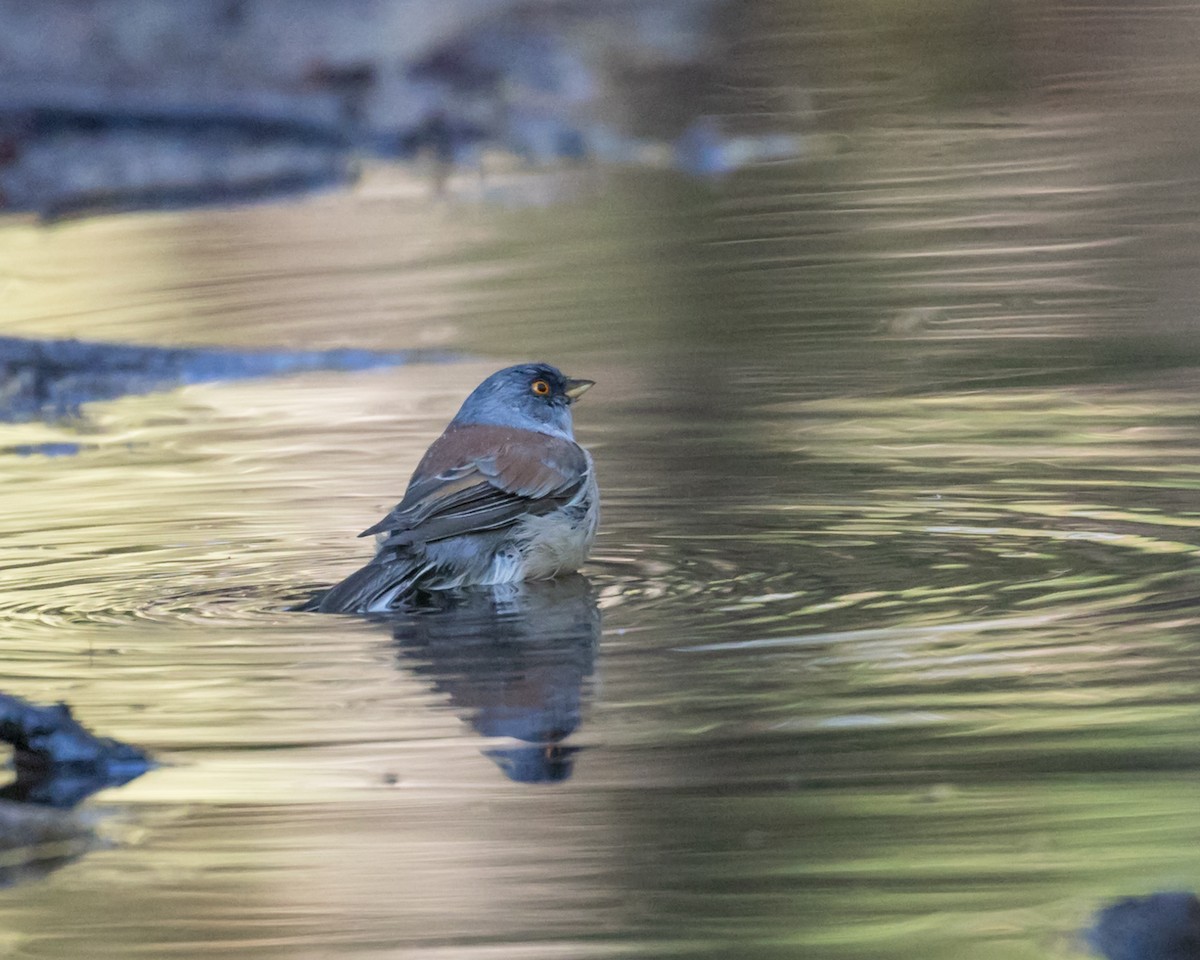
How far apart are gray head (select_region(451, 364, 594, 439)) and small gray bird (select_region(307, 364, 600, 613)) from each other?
0.46m

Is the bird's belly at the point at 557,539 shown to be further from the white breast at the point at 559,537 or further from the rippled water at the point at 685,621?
the rippled water at the point at 685,621

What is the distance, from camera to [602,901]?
4.18 meters

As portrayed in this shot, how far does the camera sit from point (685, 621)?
6.35 meters

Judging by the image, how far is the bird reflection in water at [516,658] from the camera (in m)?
5.26

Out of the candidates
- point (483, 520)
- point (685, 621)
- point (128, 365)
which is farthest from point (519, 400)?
point (128, 365)

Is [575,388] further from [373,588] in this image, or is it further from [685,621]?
[685,621]

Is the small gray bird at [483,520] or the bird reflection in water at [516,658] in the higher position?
the small gray bird at [483,520]

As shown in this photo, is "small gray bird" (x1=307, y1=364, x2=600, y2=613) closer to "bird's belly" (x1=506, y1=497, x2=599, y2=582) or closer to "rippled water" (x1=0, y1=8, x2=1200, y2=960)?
"bird's belly" (x1=506, y1=497, x2=599, y2=582)

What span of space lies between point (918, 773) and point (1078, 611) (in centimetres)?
152

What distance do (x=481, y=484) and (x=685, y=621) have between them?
1.16m

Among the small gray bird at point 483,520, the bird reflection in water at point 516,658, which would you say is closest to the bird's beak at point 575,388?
the small gray bird at point 483,520

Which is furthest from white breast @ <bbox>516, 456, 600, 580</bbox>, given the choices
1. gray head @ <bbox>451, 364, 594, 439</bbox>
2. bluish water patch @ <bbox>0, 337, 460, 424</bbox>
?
bluish water patch @ <bbox>0, 337, 460, 424</bbox>

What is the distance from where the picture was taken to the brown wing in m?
7.02

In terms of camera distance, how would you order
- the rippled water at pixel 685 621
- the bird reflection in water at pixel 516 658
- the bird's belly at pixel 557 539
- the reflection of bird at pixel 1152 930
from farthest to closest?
the bird's belly at pixel 557 539, the bird reflection in water at pixel 516 658, the rippled water at pixel 685 621, the reflection of bird at pixel 1152 930
